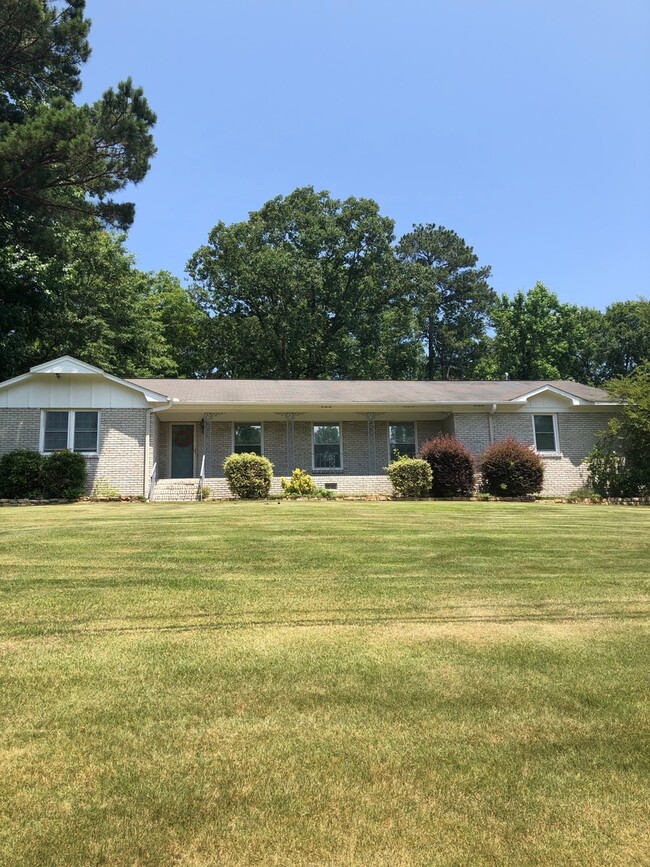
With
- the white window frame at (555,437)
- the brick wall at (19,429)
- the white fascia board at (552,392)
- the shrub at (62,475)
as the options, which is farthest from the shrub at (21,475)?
the white window frame at (555,437)

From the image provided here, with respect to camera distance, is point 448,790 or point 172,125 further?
point 172,125

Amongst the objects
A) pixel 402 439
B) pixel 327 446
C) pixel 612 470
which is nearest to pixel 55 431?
pixel 327 446

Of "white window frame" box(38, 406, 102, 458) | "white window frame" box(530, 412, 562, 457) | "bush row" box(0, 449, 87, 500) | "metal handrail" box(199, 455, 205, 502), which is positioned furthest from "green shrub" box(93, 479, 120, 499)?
"white window frame" box(530, 412, 562, 457)

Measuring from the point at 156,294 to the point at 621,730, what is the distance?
38.8m

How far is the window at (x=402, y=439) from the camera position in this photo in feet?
70.6

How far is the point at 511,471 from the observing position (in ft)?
59.2

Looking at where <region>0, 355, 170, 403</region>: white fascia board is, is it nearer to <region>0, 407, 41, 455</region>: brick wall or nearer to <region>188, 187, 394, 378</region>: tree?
<region>0, 407, 41, 455</region>: brick wall

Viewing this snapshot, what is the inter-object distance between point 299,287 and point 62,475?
2261cm

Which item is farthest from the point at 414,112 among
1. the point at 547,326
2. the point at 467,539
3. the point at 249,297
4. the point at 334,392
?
the point at 547,326

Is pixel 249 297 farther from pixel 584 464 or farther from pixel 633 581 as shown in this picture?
pixel 633 581

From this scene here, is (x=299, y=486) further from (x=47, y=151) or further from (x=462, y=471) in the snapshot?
(x=47, y=151)

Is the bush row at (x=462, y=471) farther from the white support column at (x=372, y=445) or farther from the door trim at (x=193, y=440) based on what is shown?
the door trim at (x=193, y=440)

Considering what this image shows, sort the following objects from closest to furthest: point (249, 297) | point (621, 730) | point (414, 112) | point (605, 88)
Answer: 1. point (621, 730)
2. point (605, 88)
3. point (414, 112)
4. point (249, 297)

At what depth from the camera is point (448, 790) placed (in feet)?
7.42
